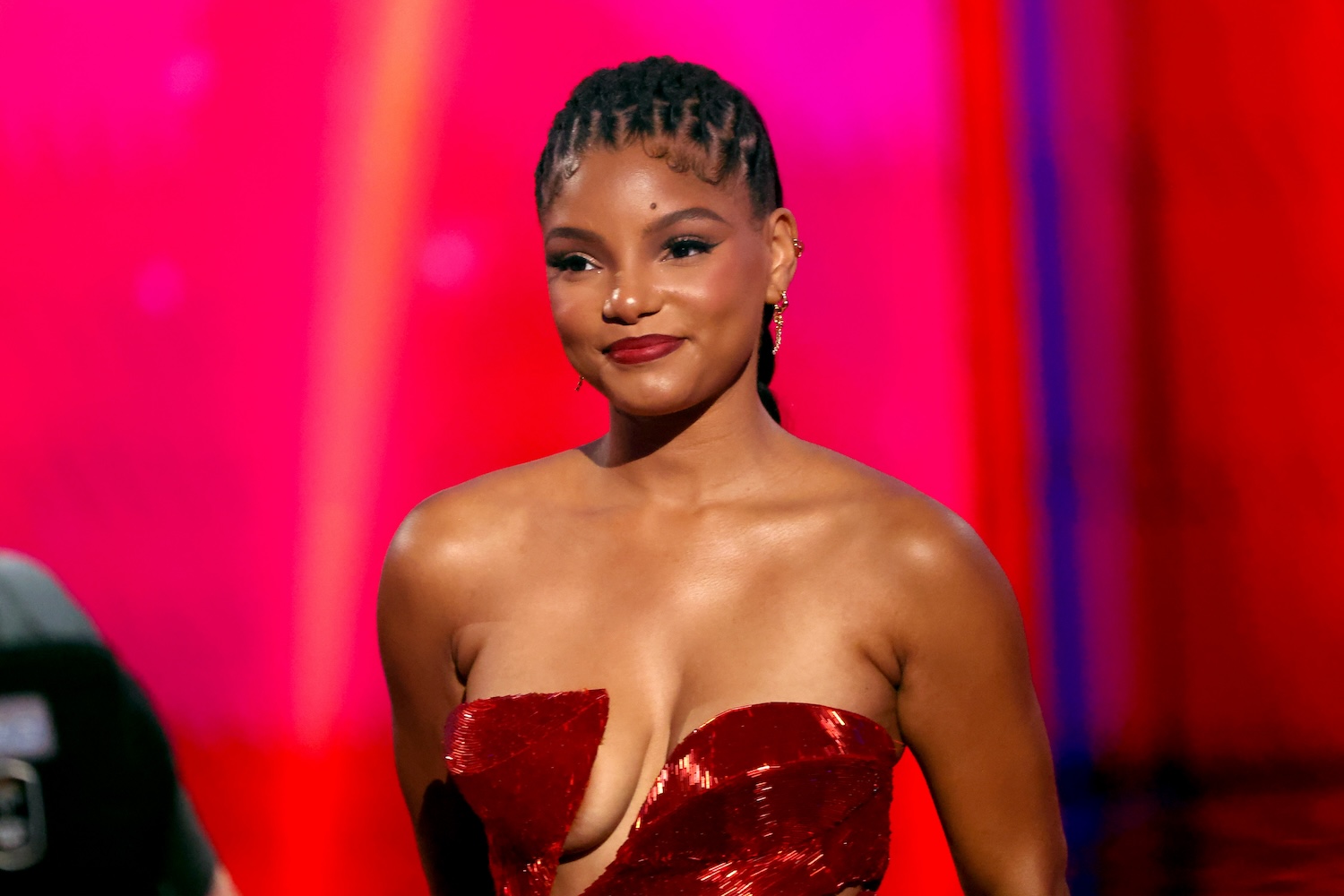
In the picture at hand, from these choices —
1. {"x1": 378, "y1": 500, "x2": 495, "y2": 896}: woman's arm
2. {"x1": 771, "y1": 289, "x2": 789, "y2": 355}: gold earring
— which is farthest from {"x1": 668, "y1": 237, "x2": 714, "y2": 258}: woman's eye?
{"x1": 378, "y1": 500, "x2": 495, "y2": 896}: woman's arm

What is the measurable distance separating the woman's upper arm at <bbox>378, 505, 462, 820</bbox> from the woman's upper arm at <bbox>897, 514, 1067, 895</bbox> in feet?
1.55

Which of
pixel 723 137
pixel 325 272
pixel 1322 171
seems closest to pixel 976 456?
pixel 1322 171

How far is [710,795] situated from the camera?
1.47 m

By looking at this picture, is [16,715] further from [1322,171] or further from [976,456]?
[1322,171]

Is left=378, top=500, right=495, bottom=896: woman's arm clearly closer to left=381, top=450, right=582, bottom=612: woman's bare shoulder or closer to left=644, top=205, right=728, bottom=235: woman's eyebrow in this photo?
left=381, top=450, right=582, bottom=612: woman's bare shoulder

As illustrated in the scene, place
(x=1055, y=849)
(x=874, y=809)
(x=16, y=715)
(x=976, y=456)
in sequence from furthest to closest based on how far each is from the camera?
(x=976, y=456), (x=1055, y=849), (x=874, y=809), (x=16, y=715)

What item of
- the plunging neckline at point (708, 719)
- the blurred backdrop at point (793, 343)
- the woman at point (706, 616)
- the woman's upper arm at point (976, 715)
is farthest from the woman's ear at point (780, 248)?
the blurred backdrop at point (793, 343)

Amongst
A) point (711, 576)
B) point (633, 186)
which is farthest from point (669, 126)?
point (711, 576)

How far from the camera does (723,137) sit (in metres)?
1.58

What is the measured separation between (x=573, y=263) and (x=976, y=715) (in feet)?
1.87

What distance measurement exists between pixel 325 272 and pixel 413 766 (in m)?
0.88

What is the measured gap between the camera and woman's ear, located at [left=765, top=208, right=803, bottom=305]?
164cm

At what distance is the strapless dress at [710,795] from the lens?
4.86ft

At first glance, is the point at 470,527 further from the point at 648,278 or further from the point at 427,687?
the point at 648,278
